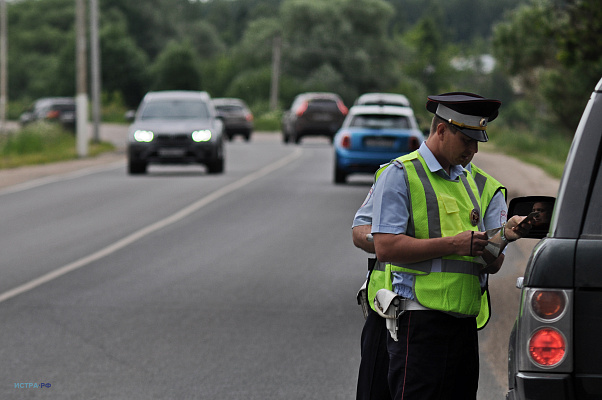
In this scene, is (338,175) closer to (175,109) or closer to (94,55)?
(175,109)

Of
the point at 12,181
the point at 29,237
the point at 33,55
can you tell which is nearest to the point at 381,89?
the point at 33,55

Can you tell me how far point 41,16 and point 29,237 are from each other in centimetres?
12296

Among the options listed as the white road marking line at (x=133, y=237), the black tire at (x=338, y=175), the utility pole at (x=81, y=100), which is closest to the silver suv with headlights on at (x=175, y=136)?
the white road marking line at (x=133, y=237)

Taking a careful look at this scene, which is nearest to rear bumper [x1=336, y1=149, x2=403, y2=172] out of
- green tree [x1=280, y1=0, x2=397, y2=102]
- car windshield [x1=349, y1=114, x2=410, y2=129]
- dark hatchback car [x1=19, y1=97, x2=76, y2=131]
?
car windshield [x1=349, y1=114, x2=410, y2=129]

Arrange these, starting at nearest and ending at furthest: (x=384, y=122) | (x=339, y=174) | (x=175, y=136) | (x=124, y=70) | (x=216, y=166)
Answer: (x=384, y=122), (x=339, y=174), (x=175, y=136), (x=216, y=166), (x=124, y=70)

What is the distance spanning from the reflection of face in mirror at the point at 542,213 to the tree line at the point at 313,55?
1296cm

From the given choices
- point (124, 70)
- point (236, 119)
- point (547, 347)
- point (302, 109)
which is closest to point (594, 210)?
point (547, 347)

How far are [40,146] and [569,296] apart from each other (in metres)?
32.4

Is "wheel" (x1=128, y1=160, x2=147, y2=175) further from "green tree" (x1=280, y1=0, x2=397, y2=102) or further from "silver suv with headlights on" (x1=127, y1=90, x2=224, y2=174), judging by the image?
"green tree" (x1=280, y1=0, x2=397, y2=102)

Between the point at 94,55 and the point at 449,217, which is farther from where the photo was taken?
the point at 94,55

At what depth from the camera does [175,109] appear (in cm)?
2538

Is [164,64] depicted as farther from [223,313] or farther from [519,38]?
[223,313]

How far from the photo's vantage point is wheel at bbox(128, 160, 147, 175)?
81.5 feet

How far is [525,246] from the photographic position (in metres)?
14.0
